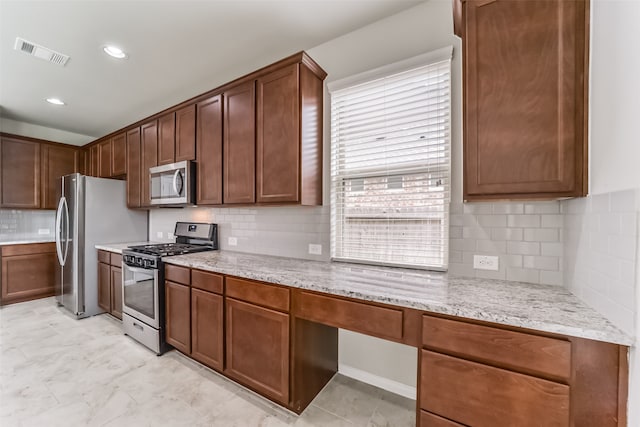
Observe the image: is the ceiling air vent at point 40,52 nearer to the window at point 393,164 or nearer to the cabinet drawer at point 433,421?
the window at point 393,164

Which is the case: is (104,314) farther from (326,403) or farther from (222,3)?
(222,3)

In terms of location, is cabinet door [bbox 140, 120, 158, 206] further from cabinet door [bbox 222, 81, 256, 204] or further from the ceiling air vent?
cabinet door [bbox 222, 81, 256, 204]

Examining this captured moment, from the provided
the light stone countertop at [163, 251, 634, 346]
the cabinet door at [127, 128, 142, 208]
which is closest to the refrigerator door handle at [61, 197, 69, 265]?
the cabinet door at [127, 128, 142, 208]

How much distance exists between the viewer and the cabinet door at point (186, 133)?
273cm

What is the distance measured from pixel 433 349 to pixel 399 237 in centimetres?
87

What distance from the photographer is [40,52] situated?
2316 mm

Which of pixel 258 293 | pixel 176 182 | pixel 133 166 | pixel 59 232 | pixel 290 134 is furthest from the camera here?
pixel 59 232

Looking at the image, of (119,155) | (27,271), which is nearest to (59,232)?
(27,271)

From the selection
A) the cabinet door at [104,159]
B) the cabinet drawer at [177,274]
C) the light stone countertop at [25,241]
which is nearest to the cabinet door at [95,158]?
the cabinet door at [104,159]

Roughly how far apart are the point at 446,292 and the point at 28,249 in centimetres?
546

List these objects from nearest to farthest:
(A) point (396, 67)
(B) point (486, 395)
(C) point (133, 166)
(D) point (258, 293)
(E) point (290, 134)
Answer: (B) point (486, 395), (D) point (258, 293), (A) point (396, 67), (E) point (290, 134), (C) point (133, 166)

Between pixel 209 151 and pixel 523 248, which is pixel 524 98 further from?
pixel 209 151

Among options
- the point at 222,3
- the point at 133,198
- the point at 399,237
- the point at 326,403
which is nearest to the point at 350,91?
the point at 222,3

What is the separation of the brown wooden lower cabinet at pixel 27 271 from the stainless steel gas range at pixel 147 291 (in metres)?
2.22
